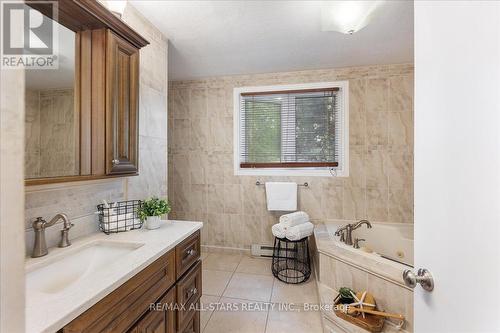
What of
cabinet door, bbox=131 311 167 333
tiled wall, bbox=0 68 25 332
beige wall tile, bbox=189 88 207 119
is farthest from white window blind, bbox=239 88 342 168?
tiled wall, bbox=0 68 25 332

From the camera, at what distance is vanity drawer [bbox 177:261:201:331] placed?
49.8 inches

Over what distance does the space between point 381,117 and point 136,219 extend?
2647mm

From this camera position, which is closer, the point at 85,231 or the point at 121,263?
the point at 121,263

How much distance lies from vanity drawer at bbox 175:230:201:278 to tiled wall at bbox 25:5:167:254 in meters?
0.56

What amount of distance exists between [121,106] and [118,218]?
25.7 inches

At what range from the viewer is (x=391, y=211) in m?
2.65

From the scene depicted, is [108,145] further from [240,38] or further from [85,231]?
[240,38]

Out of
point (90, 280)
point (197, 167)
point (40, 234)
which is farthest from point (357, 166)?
point (40, 234)

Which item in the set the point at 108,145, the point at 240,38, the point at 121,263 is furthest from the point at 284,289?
the point at 240,38

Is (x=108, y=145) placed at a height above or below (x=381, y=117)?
below

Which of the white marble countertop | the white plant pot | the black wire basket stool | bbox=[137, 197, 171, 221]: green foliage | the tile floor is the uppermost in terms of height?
bbox=[137, 197, 171, 221]: green foliage

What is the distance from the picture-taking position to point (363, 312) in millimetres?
1603

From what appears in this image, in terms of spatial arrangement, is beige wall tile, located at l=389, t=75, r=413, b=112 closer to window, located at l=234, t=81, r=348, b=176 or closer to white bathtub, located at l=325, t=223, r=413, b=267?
window, located at l=234, t=81, r=348, b=176

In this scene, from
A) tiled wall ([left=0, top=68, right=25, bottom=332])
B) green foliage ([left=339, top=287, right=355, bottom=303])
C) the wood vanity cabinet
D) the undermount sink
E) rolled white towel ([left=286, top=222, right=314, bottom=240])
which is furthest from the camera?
rolled white towel ([left=286, top=222, right=314, bottom=240])
